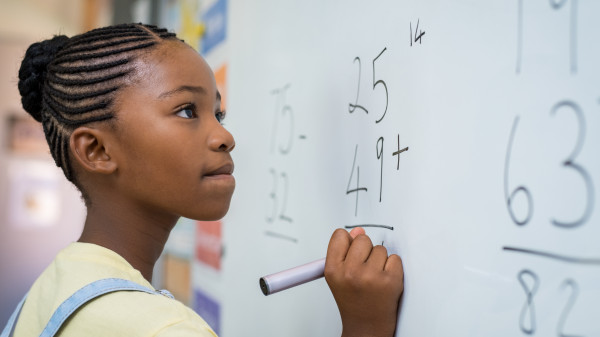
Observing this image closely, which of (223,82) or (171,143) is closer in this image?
(171,143)

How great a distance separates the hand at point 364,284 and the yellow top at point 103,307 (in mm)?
109

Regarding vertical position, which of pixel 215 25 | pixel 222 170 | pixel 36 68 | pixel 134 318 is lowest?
pixel 134 318

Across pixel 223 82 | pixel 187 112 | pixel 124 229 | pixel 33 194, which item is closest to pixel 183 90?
pixel 187 112

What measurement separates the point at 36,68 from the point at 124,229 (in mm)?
197

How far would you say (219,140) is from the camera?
484mm

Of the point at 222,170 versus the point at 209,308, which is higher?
the point at 222,170

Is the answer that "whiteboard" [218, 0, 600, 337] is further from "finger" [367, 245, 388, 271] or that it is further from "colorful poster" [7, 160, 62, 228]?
"colorful poster" [7, 160, 62, 228]

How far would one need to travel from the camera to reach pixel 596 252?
0.28 m

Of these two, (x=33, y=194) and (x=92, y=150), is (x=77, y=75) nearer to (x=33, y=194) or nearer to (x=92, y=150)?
(x=92, y=150)

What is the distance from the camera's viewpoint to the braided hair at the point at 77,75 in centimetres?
49

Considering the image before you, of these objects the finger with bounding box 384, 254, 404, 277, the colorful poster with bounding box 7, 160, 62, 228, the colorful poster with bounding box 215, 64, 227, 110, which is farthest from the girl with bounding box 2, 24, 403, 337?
the colorful poster with bounding box 7, 160, 62, 228

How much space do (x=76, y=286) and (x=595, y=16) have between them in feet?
1.31

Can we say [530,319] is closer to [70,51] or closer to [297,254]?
[297,254]

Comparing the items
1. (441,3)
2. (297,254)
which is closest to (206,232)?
(297,254)
